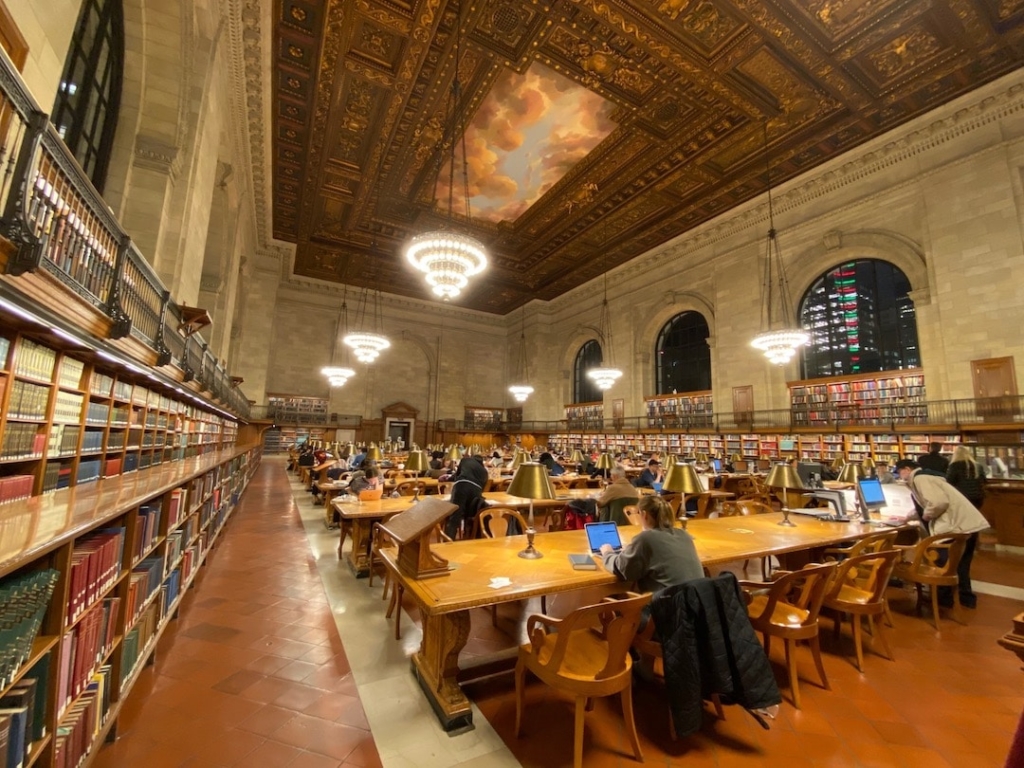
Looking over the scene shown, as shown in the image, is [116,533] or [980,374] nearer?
[116,533]

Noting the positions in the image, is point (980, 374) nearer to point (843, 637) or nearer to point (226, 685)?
point (843, 637)

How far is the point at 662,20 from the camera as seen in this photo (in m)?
6.55

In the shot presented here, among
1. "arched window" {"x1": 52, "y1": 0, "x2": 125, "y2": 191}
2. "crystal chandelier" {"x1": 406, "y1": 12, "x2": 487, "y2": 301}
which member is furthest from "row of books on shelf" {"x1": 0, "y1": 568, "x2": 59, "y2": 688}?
"crystal chandelier" {"x1": 406, "y1": 12, "x2": 487, "y2": 301}

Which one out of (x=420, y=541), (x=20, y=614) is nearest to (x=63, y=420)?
(x=20, y=614)

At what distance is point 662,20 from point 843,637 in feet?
26.4

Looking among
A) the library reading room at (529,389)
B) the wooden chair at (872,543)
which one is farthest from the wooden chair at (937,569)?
the wooden chair at (872,543)

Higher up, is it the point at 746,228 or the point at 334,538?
→ the point at 746,228

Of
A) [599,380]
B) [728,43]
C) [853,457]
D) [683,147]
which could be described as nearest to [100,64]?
[728,43]

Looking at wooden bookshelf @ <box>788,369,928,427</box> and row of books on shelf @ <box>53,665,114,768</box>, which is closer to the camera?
row of books on shelf @ <box>53,665,114,768</box>

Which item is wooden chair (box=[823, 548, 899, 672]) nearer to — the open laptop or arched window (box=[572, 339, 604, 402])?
the open laptop

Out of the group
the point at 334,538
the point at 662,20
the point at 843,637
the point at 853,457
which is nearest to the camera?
the point at 843,637

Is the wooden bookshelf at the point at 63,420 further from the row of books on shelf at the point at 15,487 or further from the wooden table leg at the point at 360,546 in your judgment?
the wooden table leg at the point at 360,546

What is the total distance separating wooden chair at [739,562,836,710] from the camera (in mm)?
2307

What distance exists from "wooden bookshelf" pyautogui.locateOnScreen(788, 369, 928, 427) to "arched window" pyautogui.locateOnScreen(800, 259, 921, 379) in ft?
1.35
